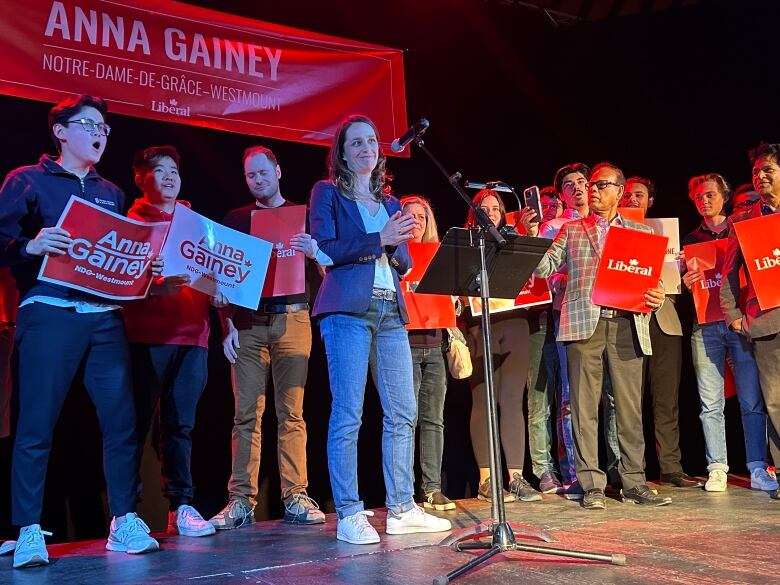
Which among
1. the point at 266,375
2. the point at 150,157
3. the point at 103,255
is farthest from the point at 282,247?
the point at 103,255

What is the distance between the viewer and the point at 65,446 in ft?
15.0

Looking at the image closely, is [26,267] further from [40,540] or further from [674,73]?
[674,73]

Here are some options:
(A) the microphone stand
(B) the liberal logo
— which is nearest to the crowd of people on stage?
(B) the liberal logo

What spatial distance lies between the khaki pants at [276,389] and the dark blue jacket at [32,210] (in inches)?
Answer: 39.6

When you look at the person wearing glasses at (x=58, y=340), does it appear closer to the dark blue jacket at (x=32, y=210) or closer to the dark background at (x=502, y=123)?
the dark blue jacket at (x=32, y=210)

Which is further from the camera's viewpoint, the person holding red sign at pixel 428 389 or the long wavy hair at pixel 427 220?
the long wavy hair at pixel 427 220

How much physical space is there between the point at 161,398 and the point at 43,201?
1.12 meters

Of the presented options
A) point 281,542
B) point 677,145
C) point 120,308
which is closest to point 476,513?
point 281,542

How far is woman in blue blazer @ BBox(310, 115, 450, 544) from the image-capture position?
11.7 feet

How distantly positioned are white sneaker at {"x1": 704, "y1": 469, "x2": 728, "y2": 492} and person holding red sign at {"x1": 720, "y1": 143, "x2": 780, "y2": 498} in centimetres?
32

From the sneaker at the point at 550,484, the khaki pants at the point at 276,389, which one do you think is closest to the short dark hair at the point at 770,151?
the sneaker at the point at 550,484

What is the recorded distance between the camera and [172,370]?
399 cm

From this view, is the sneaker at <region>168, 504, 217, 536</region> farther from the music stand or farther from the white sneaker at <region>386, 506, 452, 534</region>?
the music stand

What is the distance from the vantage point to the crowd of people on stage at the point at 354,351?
3.41 m
